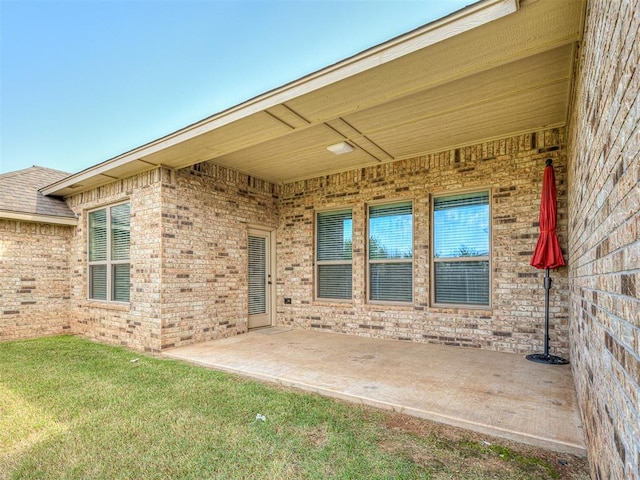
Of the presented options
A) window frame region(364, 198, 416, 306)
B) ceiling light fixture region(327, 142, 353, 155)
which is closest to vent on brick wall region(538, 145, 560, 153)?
window frame region(364, 198, 416, 306)

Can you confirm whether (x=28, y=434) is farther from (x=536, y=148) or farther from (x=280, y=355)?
(x=536, y=148)

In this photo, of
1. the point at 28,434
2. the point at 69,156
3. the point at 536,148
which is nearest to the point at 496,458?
the point at 28,434

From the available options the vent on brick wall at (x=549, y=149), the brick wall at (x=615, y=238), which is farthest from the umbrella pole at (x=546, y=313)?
the brick wall at (x=615, y=238)

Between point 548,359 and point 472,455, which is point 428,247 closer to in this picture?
point 548,359

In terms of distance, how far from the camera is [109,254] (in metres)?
6.41

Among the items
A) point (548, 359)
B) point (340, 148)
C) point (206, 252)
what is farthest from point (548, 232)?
point (206, 252)

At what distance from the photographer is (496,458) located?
2.28 meters

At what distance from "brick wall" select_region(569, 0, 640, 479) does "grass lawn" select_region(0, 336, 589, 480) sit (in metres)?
0.81

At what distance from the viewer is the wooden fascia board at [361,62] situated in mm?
2395

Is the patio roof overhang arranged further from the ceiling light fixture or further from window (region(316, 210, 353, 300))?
window (region(316, 210, 353, 300))

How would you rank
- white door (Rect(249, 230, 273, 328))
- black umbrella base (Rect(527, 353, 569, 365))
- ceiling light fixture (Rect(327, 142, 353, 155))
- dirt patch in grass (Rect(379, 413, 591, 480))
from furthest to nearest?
white door (Rect(249, 230, 273, 328))
ceiling light fixture (Rect(327, 142, 353, 155))
black umbrella base (Rect(527, 353, 569, 365))
dirt patch in grass (Rect(379, 413, 591, 480))

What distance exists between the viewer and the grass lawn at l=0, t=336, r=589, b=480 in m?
2.15

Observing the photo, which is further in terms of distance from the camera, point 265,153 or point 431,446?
point 265,153

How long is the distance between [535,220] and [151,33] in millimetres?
9818
